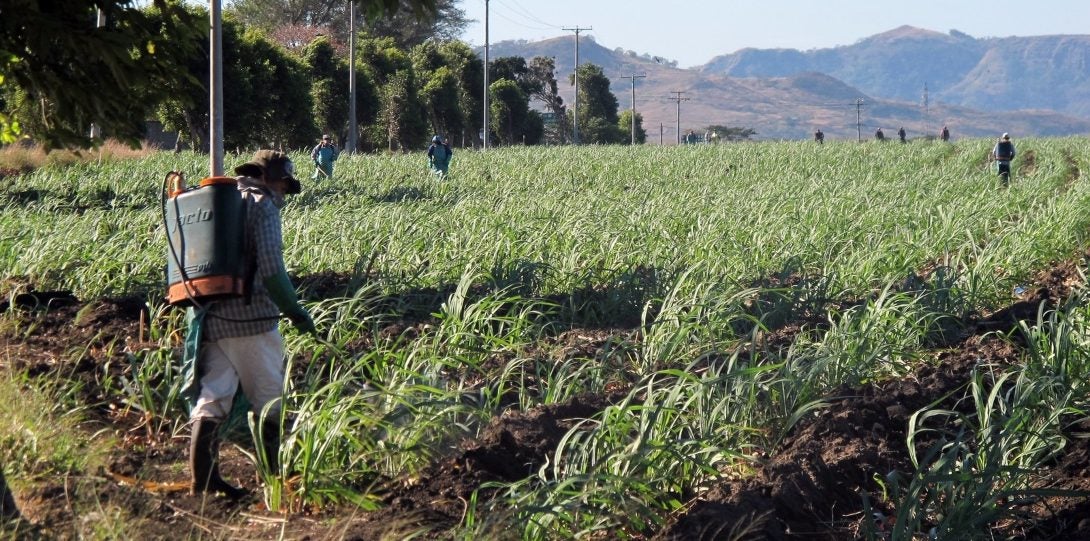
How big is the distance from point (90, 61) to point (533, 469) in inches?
82.3

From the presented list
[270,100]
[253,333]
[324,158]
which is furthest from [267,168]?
[270,100]

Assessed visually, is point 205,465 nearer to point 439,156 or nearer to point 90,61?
point 90,61

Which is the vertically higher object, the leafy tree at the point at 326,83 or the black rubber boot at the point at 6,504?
the leafy tree at the point at 326,83

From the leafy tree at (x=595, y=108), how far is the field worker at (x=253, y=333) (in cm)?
6476

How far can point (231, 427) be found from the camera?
5.07m

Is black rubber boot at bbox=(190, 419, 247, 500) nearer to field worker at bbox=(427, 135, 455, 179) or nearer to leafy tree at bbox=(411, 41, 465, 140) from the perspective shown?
field worker at bbox=(427, 135, 455, 179)

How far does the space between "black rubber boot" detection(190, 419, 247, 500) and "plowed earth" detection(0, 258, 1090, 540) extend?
0.21 ft

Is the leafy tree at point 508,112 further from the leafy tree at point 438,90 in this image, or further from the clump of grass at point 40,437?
the clump of grass at point 40,437

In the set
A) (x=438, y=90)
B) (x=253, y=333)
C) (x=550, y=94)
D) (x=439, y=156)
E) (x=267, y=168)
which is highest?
(x=550, y=94)

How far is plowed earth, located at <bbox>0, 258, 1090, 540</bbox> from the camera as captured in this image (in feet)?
13.0

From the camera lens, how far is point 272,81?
103 feet

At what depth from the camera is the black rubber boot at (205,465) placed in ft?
14.5

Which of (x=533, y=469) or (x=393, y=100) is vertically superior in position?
(x=393, y=100)

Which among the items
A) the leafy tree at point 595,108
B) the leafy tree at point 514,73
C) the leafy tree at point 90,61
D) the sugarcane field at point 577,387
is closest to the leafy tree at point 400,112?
the leafy tree at point 514,73
